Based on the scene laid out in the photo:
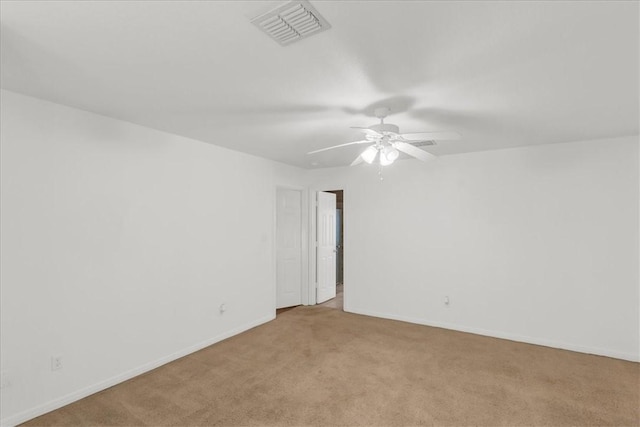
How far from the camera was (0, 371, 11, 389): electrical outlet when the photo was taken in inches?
91.6

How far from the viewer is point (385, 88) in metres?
2.32

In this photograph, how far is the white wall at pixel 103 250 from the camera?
Answer: 2443 millimetres

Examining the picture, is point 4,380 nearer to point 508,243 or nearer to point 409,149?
point 409,149

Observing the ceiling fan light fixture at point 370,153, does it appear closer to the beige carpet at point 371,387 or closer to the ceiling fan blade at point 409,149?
the ceiling fan blade at point 409,149

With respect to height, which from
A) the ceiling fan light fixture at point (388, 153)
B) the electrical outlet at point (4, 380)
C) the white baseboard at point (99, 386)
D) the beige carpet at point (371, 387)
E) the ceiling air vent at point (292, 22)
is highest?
the ceiling air vent at point (292, 22)

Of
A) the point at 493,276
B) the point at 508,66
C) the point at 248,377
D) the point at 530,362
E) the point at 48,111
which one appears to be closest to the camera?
the point at 508,66

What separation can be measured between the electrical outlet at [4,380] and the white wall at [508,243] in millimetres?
4014

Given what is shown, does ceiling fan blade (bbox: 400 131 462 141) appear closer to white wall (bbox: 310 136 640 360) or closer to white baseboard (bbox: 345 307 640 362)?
white wall (bbox: 310 136 640 360)

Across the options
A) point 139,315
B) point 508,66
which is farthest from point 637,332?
point 139,315

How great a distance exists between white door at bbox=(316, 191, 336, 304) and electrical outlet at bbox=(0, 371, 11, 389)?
406 centimetres

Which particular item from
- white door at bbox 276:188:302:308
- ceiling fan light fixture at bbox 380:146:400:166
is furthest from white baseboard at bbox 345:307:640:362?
ceiling fan light fixture at bbox 380:146:400:166

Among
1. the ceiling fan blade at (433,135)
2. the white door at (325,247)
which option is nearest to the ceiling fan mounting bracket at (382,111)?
the ceiling fan blade at (433,135)

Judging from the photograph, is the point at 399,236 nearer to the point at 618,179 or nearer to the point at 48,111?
the point at 618,179

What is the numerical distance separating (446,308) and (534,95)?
3.06 m
